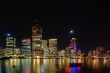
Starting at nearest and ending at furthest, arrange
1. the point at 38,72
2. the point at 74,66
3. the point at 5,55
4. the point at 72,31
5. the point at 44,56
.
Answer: the point at 72,31
the point at 38,72
the point at 74,66
the point at 5,55
the point at 44,56

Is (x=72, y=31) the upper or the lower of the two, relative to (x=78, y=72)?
upper

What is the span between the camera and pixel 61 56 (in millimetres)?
179125

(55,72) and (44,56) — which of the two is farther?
(44,56)

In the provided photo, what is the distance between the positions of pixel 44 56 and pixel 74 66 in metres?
105

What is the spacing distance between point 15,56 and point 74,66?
102 metres

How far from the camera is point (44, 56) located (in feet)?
591

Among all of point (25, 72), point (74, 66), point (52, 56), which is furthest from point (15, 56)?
→ point (25, 72)

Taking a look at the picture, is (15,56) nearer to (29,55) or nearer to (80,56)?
(29,55)

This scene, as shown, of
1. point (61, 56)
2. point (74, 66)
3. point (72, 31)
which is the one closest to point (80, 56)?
point (61, 56)

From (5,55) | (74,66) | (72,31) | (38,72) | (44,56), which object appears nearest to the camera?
(72,31)

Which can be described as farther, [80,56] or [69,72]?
[80,56]

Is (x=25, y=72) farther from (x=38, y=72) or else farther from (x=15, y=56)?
(x=15, y=56)

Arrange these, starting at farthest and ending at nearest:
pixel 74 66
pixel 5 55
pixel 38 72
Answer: pixel 5 55 → pixel 74 66 → pixel 38 72

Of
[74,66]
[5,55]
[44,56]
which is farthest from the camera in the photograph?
[44,56]
